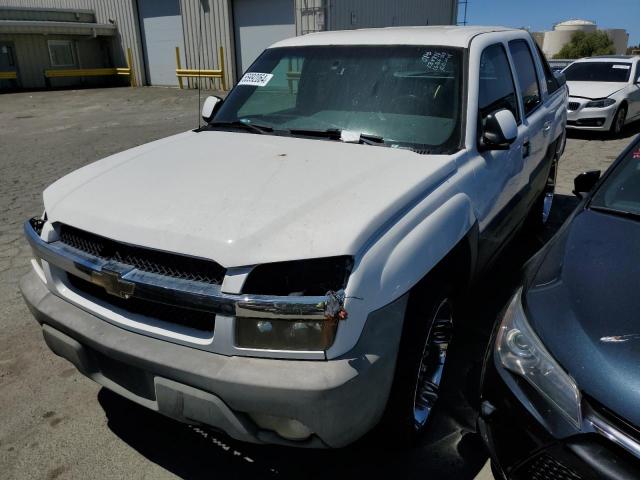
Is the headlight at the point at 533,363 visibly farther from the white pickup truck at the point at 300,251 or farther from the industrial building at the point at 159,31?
the industrial building at the point at 159,31

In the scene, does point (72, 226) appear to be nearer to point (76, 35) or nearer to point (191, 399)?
point (191, 399)

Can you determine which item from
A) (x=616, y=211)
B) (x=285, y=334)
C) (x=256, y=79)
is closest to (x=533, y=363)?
(x=285, y=334)

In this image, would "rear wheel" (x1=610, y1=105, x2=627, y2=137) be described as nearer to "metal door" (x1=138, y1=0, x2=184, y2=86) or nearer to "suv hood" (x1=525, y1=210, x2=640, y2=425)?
"suv hood" (x1=525, y1=210, x2=640, y2=425)

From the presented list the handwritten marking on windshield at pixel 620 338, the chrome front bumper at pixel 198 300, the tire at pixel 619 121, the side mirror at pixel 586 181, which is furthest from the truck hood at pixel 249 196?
the tire at pixel 619 121

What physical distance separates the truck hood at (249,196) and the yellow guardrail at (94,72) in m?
21.4

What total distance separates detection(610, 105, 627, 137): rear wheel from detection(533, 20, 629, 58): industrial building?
1734 inches

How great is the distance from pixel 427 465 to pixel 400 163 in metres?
1.41

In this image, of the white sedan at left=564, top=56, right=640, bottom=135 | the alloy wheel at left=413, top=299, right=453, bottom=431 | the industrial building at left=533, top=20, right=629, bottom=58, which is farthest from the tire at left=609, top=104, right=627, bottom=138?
the industrial building at left=533, top=20, right=629, bottom=58

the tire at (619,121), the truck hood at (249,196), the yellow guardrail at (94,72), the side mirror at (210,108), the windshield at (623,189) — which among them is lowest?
the tire at (619,121)

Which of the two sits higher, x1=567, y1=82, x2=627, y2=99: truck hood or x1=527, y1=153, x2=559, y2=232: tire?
x1=567, y1=82, x2=627, y2=99: truck hood

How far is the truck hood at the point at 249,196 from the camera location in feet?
6.18

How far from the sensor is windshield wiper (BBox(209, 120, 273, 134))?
3186mm

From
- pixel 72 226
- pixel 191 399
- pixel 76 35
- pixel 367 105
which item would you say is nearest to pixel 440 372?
pixel 191 399

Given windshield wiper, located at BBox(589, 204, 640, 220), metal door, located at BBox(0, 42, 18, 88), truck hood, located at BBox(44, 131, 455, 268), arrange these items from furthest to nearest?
metal door, located at BBox(0, 42, 18, 88)
windshield wiper, located at BBox(589, 204, 640, 220)
truck hood, located at BBox(44, 131, 455, 268)
